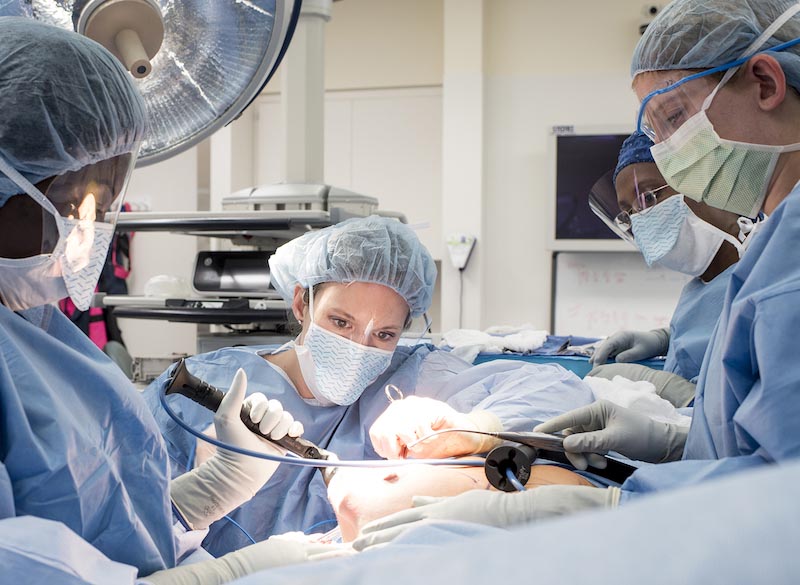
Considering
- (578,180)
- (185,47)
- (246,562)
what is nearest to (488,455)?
(246,562)

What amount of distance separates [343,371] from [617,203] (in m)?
0.88

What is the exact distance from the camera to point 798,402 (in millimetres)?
693

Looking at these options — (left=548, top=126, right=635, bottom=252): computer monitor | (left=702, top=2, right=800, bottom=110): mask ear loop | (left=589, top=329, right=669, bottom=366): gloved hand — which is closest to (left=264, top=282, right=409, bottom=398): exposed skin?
(left=702, top=2, right=800, bottom=110): mask ear loop

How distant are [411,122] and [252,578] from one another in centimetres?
453

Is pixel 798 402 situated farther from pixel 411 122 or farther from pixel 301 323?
pixel 411 122

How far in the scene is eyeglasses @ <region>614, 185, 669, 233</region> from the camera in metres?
1.89

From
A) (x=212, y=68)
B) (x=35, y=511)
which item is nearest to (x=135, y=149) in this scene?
(x=212, y=68)

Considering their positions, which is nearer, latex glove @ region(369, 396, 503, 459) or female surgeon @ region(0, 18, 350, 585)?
female surgeon @ region(0, 18, 350, 585)

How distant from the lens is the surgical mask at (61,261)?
87 cm

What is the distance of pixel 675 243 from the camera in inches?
77.5

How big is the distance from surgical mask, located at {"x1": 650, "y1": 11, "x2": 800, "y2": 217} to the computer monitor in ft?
10.3

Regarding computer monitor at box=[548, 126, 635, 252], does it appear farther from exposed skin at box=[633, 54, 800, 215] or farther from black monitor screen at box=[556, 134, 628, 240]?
exposed skin at box=[633, 54, 800, 215]

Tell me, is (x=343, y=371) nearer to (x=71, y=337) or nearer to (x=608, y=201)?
(x=71, y=337)

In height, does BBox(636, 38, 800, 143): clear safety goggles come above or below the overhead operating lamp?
below
